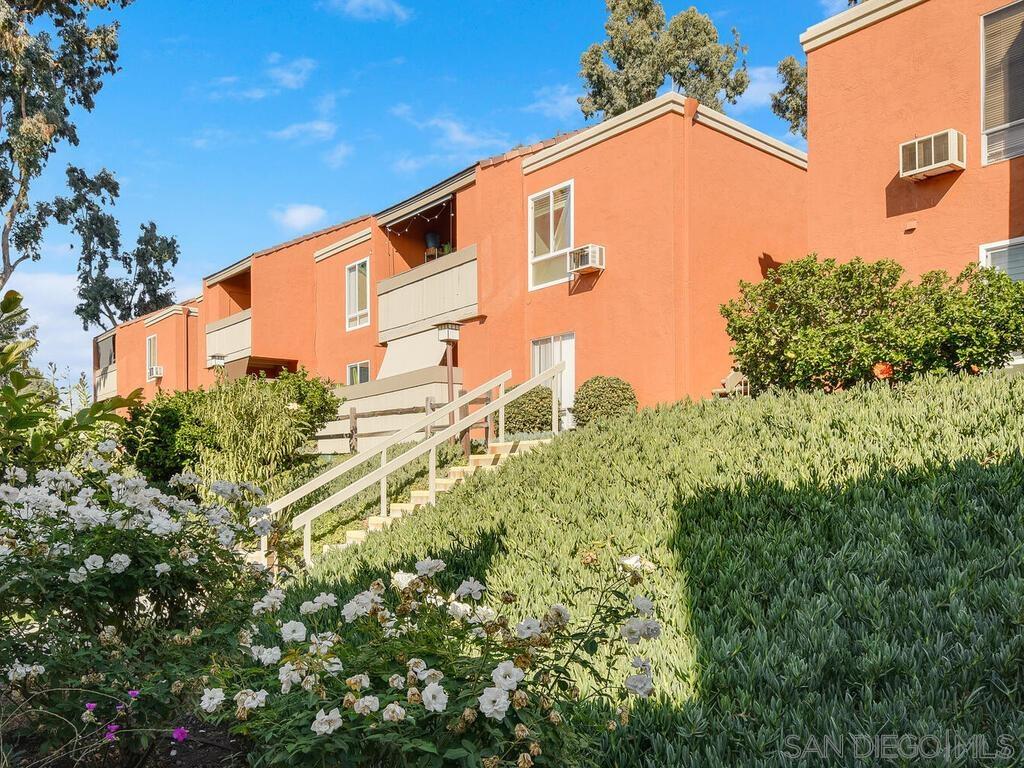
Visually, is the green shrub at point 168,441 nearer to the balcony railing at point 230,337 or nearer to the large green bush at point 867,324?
the balcony railing at point 230,337

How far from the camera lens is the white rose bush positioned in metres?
2.61

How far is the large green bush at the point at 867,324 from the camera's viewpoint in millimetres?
9656

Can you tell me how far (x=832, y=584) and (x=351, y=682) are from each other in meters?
3.32

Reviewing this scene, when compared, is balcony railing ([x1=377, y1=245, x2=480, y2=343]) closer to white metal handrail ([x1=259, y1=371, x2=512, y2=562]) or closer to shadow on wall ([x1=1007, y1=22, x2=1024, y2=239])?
white metal handrail ([x1=259, y1=371, x2=512, y2=562])

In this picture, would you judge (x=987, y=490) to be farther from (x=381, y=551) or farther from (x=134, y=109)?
(x=134, y=109)

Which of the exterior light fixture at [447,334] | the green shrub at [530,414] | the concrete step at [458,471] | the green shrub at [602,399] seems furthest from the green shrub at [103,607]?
the green shrub at [530,414]

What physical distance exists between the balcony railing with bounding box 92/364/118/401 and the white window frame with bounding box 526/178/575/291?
28800 mm

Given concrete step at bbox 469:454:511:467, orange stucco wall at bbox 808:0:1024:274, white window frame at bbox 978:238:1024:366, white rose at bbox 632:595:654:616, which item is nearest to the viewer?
white rose at bbox 632:595:654:616

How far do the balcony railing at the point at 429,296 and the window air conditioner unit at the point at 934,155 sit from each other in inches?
383

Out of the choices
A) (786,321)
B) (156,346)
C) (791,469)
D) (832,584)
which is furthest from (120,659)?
(156,346)

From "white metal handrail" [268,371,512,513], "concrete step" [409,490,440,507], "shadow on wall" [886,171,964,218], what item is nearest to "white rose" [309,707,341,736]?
"white metal handrail" [268,371,512,513]

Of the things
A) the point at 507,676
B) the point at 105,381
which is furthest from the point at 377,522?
the point at 105,381

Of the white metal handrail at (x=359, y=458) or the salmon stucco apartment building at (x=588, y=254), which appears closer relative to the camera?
the white metal handrail at (x=359, y=458)

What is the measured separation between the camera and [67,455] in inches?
283
